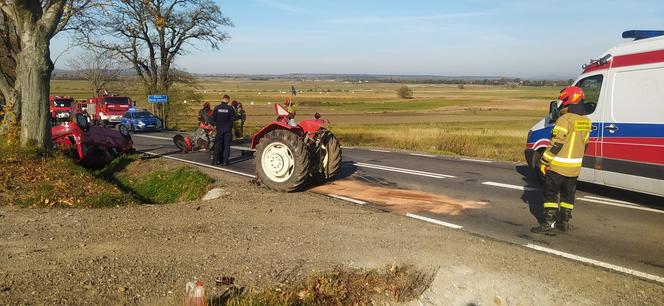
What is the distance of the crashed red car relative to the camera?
1332cm

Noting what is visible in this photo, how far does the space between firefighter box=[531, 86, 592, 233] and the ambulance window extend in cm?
216

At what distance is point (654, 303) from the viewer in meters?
Answer: 4.44

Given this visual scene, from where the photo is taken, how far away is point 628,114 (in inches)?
310

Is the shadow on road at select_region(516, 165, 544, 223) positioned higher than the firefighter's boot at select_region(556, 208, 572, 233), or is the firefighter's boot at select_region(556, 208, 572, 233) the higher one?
the firefighter's boot at select_region(556, 208, 572, 233)

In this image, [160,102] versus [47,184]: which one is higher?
[160,102]

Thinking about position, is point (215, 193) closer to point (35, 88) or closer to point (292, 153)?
point (292, 153)

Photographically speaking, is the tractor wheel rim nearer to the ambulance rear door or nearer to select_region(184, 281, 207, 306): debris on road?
the ambulance rear door

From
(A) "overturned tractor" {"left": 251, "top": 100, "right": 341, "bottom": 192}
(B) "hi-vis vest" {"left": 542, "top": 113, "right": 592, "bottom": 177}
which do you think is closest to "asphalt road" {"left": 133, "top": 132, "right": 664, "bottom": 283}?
(B) "hi-vis vest" {"left": 542, "top": 113, "right": 592, "bottom": 177}

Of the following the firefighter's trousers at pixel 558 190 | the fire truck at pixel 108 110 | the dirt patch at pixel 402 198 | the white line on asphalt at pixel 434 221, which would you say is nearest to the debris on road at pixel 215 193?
the dirt patch at pixel 402 198

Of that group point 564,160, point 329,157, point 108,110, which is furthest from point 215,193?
point 108,110

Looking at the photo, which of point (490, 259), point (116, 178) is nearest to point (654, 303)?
point (490, 259)

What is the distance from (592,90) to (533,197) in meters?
2.05

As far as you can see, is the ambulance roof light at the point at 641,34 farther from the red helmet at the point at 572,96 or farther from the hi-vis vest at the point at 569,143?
the hi-vis vest at the point at 569,143

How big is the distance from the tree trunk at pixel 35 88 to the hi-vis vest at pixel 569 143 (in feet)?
38.2
